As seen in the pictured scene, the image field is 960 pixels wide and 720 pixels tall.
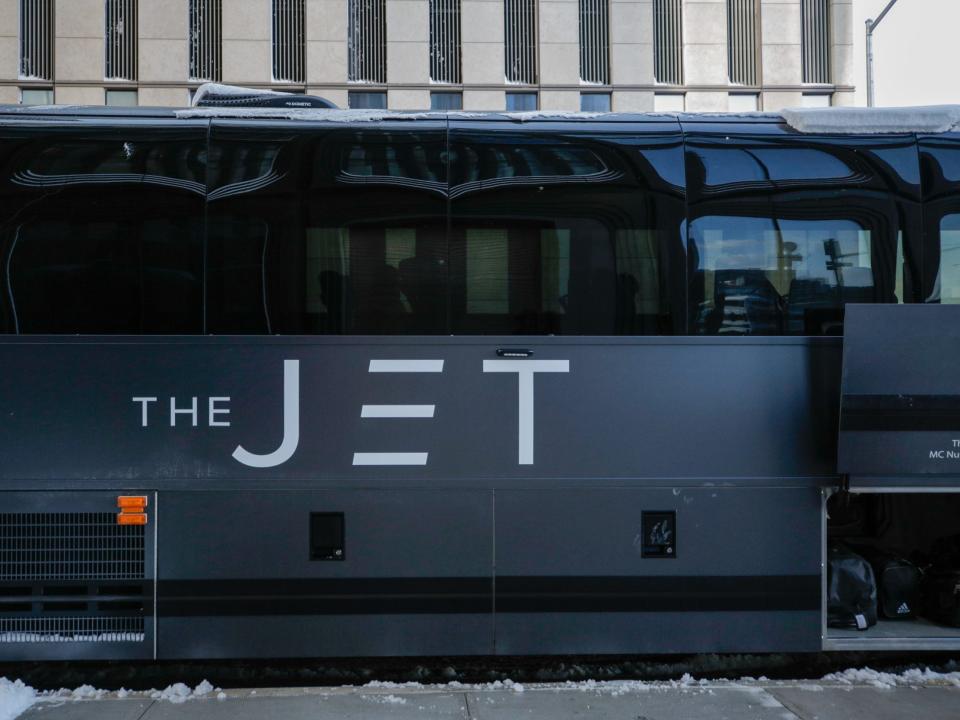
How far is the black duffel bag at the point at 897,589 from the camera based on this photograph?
17.3ft

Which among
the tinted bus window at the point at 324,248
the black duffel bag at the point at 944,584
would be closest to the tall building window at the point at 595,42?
the tinted bus window at the point at 324,248

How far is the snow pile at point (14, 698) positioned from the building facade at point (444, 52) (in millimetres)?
15719

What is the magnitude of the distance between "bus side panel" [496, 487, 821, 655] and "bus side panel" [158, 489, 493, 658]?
0.83 ft

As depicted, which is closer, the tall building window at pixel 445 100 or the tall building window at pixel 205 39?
the tall building window at pixel 205 39

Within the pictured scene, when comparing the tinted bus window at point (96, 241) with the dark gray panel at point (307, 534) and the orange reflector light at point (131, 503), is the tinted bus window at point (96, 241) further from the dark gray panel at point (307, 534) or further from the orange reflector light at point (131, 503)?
the dark gray panel at point (307, 534)

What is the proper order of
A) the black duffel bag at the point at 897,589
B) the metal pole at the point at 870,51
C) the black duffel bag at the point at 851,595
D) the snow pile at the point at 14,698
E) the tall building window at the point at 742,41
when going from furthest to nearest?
the tall building window at the point at 742,41
the metal pole at the point at 870,51
the black duffel bag at the point at 897,589
the black duffel bag at the point at 851,595
the snow pile at the point at 14,698

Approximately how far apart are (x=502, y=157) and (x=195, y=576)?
3.33m

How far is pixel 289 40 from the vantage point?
1822cm

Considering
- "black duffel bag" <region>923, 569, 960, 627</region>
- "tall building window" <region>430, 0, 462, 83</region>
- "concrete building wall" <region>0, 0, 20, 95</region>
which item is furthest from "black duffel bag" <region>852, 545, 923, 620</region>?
"concrete building wall" <region>0, 0, 20, 95</region>

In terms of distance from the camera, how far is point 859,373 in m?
4.71

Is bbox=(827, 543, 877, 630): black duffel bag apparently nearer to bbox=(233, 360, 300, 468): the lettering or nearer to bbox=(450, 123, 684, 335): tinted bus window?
bbox=(450, 123, 684, 335): tinted bus window

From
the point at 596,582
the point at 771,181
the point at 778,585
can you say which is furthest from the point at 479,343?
the point at 778,585

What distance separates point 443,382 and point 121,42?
17.4 m

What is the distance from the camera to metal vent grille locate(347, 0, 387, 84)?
59.8ft
